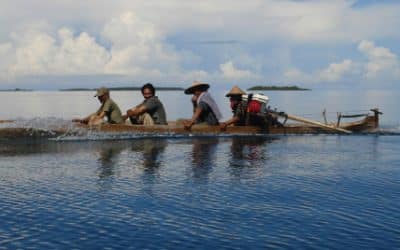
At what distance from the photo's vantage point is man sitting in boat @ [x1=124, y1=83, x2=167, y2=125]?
23.4m

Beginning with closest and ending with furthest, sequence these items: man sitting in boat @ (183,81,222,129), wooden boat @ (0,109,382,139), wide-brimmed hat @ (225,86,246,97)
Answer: wooden boat @ (0,109,382,139), man sitting in boat @ (183,81,222,129), wide-brimmed hat @ (225,86,246,97)

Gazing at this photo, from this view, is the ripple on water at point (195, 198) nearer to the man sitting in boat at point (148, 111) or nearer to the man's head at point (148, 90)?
the man sitting in boat at point (148, 111)

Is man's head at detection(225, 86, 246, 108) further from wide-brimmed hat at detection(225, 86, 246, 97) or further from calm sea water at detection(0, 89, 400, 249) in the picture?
calm sea water at detection(0, 89, 400, 249)

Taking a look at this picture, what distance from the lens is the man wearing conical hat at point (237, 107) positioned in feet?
82.6

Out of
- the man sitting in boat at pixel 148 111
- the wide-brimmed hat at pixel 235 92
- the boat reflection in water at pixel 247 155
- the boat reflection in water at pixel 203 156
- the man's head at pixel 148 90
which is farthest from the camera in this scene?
the wide-brimmed hat at pixel 235 92

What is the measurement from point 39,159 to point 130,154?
129 inches

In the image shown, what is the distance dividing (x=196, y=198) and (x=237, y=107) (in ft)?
44.5

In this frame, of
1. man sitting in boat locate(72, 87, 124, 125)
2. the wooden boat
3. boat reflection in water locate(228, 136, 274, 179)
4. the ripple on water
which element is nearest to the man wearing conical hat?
the wooden boat

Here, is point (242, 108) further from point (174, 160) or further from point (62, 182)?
point (62, 182)

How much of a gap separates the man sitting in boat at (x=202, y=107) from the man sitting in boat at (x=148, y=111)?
1269 millimetres

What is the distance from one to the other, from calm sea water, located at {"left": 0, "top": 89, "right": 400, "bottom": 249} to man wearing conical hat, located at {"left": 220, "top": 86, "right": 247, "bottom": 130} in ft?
12.6

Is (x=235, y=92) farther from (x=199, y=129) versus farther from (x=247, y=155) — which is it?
(x=247, y=155)

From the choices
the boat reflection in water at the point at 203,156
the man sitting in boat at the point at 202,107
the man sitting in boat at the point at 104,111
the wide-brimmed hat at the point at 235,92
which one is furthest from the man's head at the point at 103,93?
the wide-brimmed hat at the point at 235,92

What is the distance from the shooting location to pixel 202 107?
2439cm
